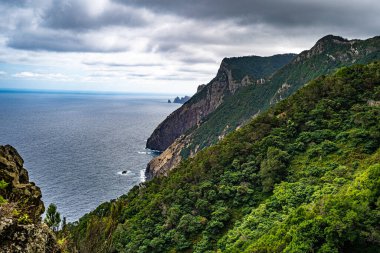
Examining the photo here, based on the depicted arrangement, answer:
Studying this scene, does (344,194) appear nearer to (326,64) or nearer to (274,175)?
(274,175)

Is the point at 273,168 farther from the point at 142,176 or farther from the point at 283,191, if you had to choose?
the point at 142,176

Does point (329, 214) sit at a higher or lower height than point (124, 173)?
higher

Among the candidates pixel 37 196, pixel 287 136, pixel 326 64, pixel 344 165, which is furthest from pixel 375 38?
pixel 37 196

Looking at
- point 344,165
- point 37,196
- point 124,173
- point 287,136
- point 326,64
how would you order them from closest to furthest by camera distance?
point 37,196, point 344,165, point 287,136, point 124,173, point 326,64

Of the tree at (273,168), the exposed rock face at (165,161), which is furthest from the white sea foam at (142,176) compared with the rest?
the tree at (273,168)

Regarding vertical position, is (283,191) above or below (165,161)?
above

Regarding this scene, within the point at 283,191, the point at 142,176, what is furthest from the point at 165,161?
the point at 283,191

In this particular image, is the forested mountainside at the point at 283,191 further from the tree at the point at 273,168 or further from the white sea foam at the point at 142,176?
the white sea foam at the point at 142,176

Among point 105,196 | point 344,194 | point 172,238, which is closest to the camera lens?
point 344,194
